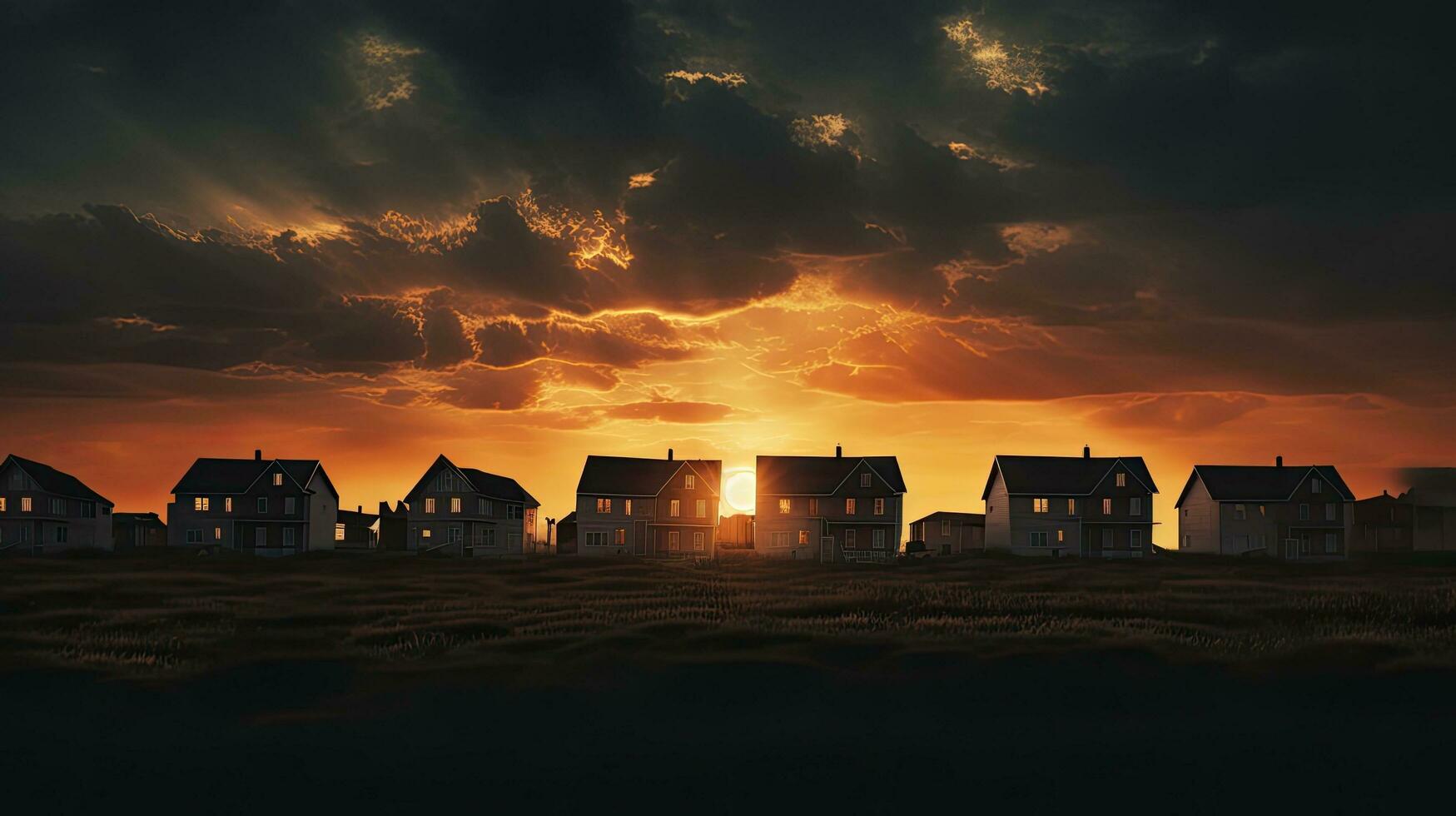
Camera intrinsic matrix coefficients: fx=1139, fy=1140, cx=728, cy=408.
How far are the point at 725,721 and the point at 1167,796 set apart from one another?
878cm

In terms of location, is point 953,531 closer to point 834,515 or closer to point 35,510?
point 834,515

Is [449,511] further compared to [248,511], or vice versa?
[248,511]

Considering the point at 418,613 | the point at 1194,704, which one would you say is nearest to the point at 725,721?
the point at 1194,704

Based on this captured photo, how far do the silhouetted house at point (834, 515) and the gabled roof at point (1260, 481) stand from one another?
26.0m

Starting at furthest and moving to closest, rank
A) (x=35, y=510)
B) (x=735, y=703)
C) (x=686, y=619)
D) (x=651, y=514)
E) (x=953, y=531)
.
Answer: (x=953, y=531) < (x=35, y=510) < (x=651, y=514) < (x=686, y=619) < (x=735, y=703)

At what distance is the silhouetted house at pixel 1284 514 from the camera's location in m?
90.8

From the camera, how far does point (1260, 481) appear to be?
92.4 m

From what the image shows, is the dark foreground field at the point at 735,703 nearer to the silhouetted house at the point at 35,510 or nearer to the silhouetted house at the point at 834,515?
the silhouetted house at the point at 834,515

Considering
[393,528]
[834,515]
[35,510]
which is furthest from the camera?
[393,528]

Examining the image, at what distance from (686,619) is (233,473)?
7293 cm

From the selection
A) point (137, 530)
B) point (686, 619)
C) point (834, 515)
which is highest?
point (834, 515)

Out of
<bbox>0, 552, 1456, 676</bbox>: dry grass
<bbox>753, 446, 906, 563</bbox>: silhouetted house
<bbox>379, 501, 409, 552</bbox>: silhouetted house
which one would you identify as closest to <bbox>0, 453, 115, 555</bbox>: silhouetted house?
<bbox>379, 501, 409, 552</bbox>: silhouetted house

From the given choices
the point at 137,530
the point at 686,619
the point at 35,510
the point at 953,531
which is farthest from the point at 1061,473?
the point at 137,530

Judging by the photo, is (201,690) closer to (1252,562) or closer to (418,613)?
(418,613)
